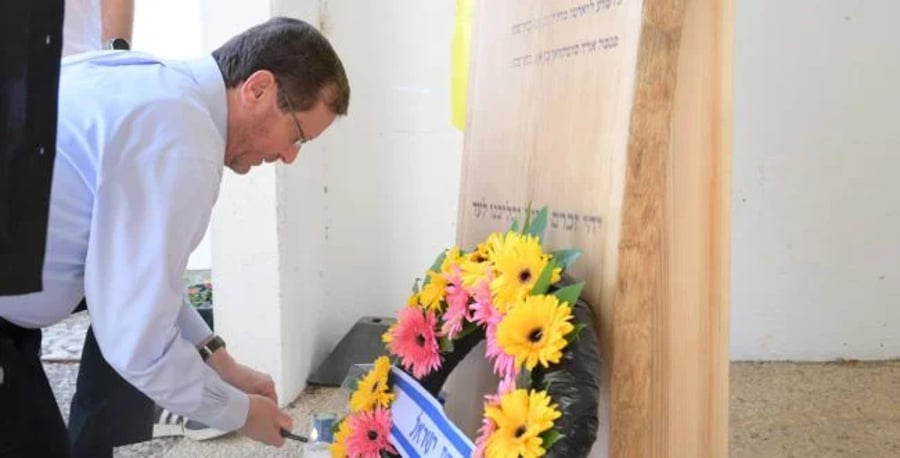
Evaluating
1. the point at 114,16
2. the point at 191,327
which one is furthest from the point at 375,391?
the point at 114,16

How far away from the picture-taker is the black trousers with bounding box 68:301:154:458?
158 cm

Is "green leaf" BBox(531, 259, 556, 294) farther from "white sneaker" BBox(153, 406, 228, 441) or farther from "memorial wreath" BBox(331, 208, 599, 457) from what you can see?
"white sneaker" BBox(153, 406, 228, 441)

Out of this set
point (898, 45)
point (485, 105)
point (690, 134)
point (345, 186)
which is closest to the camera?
point (690, 134)

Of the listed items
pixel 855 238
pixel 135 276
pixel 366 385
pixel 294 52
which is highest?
pixel 294 52

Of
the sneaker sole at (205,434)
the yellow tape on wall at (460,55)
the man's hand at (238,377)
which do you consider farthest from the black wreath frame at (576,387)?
the sneaker sole at (205,434)

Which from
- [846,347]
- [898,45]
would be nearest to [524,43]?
[898,45]

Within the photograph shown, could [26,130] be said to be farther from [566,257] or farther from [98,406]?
[98,406]

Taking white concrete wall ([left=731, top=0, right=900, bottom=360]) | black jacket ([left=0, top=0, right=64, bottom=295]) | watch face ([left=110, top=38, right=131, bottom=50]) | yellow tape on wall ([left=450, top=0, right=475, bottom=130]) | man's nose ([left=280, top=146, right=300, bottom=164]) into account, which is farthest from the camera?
white concrete wall ([left=731, top=0, right=900, bottom=360])

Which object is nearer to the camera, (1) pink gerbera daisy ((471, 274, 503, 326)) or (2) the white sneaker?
(1) pink gerbera daisy ((471, 274, 503, 326))

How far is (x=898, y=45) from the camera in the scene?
2551mm

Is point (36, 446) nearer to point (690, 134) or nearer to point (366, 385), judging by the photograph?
point (366, 385)

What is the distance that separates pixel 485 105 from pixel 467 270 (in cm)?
37

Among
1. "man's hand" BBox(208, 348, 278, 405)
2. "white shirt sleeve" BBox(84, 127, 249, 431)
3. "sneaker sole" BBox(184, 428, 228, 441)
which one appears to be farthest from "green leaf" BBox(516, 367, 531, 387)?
"sneaker sole" BBox(184, 428, 228, 441)

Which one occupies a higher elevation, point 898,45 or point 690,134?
point 898,45
